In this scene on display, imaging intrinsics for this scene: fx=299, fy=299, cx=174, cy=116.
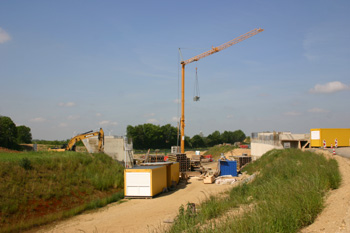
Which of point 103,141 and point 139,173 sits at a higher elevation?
point 103,141

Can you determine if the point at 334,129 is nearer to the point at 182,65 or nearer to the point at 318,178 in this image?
the point at 318,178

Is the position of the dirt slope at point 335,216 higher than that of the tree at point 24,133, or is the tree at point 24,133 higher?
the tree at point 24,133

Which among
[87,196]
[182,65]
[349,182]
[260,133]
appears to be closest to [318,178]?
[349,182]

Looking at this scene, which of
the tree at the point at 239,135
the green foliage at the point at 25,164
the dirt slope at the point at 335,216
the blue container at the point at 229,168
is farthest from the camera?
the tree at the point at 239,135

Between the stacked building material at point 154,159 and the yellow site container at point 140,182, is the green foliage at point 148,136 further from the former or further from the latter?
the yellow site container at point 140,182

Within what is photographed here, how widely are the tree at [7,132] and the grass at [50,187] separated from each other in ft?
113

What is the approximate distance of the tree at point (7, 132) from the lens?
52.0m

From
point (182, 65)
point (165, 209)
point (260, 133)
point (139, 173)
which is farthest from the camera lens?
point (182, 65)

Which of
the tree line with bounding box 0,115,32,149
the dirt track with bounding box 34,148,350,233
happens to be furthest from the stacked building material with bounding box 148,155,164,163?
the tree line with bounding box 0,115,32,149

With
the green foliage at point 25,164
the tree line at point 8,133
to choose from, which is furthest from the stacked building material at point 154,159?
the tree line at point 8,133

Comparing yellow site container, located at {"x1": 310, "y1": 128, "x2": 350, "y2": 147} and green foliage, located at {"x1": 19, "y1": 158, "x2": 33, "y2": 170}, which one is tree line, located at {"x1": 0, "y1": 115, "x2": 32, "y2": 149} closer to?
green foliage, located at {"x1": 19, "y1": 158, "x2": 33, "y2": 170}

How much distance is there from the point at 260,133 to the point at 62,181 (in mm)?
27781

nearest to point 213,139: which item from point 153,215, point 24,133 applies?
point 24,133

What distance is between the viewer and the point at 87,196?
19.9m
